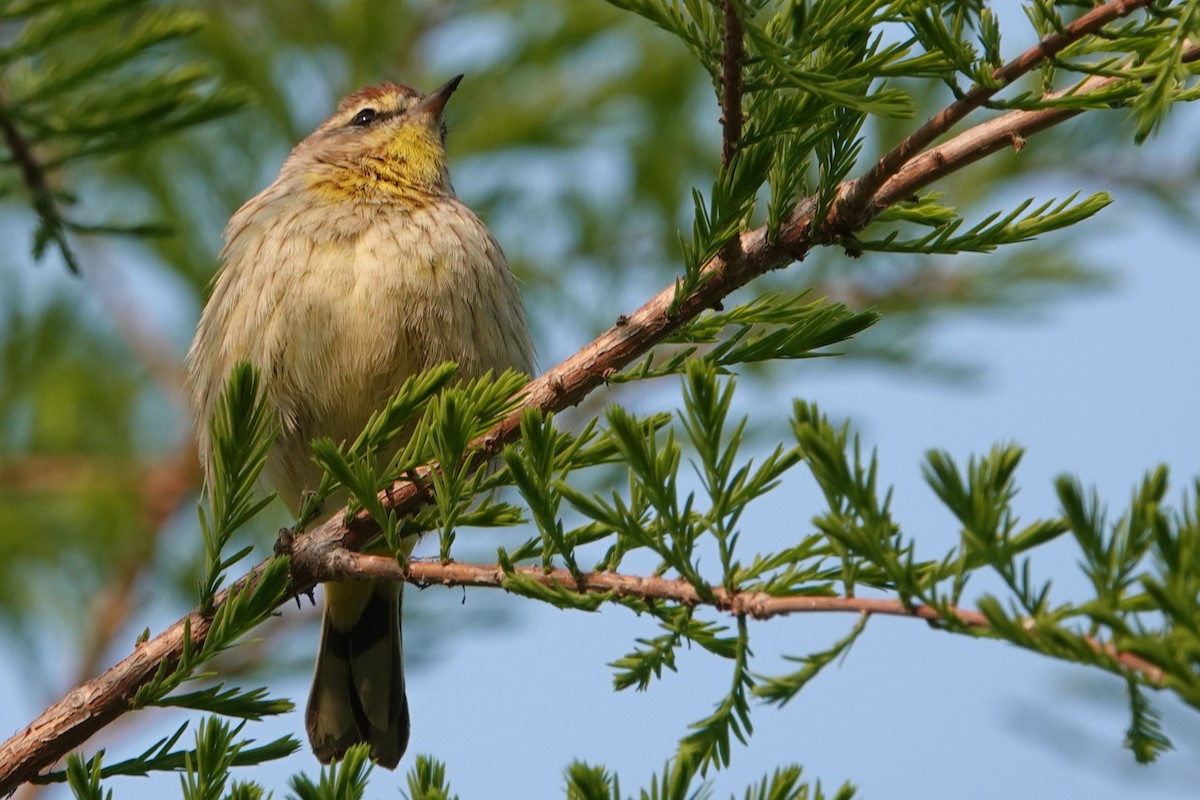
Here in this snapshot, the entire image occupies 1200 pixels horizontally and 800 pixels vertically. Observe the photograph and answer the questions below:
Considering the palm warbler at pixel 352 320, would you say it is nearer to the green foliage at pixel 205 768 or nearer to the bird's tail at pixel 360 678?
the bird's tail at pixel 360 678

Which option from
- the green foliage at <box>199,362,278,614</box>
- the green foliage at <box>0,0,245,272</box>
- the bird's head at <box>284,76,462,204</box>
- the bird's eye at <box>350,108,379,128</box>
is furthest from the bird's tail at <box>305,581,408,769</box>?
the green foliage at <box>199,362,278,614</box>

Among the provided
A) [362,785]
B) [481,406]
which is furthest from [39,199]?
[362,785]

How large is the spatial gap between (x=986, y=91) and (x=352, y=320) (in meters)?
2.75

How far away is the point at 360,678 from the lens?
5.34 metres

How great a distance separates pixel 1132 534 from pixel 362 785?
1.55m

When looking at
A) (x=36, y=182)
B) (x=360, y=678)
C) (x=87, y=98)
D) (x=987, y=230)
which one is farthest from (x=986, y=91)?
(x=360, y=678)

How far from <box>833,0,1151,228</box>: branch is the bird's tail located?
10.3 feet

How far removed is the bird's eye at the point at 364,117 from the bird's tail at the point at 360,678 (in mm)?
2006

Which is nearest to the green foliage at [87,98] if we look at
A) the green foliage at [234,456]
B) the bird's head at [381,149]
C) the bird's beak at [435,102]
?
the bird's head at [381,149]

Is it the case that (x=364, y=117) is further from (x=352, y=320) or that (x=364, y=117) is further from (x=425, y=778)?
(x=425, y=778)

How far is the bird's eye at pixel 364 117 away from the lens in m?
6.00

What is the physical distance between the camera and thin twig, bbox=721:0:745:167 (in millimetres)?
2465

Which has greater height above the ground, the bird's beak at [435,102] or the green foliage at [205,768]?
the bird's beak at [435,102]

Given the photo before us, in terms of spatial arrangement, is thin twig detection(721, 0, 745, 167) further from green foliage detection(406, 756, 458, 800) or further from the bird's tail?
the bird's tail
